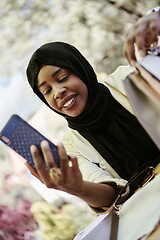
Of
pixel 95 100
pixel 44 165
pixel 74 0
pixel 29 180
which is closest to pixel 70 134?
pixel 95 100

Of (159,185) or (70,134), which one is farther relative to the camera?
(70,134)

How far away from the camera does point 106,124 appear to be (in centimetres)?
82

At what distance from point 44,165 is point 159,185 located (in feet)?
0.59

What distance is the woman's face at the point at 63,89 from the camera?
79 cm

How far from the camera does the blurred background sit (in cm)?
208

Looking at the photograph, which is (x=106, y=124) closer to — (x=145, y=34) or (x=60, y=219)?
(x=145, y=34)

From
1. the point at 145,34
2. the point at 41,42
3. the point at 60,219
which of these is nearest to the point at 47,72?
the point at 145,34

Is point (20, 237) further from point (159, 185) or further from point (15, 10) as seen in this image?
point (159, 185)

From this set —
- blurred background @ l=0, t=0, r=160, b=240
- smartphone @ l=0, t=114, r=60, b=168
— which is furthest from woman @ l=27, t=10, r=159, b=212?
blurred background @ l=0, t=0, r=160, b=240

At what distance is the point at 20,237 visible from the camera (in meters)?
1.96

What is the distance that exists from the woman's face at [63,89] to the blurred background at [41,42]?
1310mm

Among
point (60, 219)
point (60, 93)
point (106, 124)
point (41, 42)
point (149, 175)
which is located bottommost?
point (60, 219)

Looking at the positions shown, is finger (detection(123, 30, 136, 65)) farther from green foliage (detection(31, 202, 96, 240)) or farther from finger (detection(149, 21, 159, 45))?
green foliage (detection(31, 202, 96, 240))

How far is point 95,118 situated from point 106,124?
0.11ft
